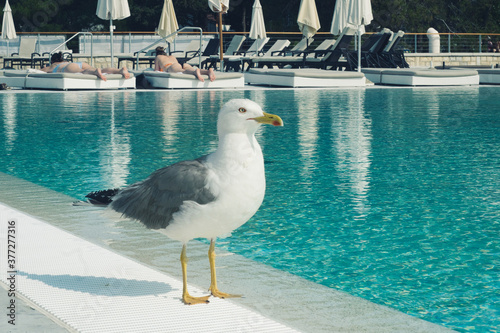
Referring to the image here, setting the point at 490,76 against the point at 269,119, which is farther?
the point at 490,76

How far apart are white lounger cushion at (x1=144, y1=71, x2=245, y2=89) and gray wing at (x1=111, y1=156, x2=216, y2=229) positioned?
17.4 m

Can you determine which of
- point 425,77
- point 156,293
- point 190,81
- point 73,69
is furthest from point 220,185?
point 425,77

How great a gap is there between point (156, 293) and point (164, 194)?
52cm

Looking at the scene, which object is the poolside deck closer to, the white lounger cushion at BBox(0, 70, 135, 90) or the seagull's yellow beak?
the seagull's yellow beak

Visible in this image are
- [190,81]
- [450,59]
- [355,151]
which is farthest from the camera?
[450,59]

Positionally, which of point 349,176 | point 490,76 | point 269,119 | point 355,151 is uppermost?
point 490,76

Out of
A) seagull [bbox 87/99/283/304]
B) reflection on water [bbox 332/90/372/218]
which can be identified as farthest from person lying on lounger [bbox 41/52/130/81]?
seagull [bbox 87/99/283/304]

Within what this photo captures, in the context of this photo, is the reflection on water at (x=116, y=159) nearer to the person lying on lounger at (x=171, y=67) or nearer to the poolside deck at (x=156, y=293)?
the poolside deck at (x=156, y=293)

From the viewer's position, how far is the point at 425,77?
22219 mm

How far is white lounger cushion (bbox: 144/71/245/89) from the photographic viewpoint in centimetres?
2084

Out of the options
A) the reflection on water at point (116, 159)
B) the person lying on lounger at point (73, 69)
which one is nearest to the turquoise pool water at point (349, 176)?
the reflection on water at point (116, 159)

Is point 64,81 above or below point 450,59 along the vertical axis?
below

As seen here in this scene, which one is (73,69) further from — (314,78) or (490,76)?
(490,76)

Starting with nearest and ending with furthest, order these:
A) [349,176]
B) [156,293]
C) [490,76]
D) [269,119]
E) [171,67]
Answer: [269,119]
[156,293]
[349,176]
[171,67]
[490,76]
